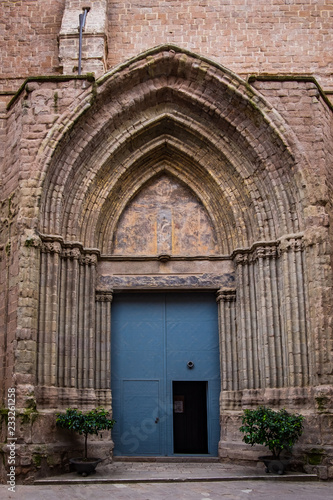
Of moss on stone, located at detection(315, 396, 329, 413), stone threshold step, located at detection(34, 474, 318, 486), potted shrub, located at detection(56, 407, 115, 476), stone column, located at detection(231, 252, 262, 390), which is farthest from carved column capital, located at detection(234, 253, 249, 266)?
stone threshold step, located at detection(34, 474, 318, 486)

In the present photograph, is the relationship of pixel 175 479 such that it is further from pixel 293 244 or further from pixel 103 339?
pixel 293 244

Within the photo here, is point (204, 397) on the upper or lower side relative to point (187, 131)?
lower

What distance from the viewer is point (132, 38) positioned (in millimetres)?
12125

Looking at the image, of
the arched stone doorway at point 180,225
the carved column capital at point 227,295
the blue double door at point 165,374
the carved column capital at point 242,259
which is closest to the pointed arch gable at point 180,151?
the arched stone doorway at point 180,225

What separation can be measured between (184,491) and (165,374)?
2.98 m

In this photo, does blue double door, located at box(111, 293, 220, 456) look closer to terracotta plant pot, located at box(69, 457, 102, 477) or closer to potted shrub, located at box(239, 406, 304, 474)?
terracotta plant pot, located at box(69, 457, 102, 477)

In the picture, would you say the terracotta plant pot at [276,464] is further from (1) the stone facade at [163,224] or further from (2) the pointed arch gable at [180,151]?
(2) the pointed arch gable at [180,151]

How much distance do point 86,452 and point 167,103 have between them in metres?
6.11

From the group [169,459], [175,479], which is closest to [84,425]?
[175,479]

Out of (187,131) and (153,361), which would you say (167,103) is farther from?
(153,361)

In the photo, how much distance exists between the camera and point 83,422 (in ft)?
27.3

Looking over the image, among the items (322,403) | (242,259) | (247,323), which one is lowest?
(322,403)

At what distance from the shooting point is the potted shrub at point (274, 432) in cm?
808

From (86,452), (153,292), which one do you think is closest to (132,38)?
(153,292)
